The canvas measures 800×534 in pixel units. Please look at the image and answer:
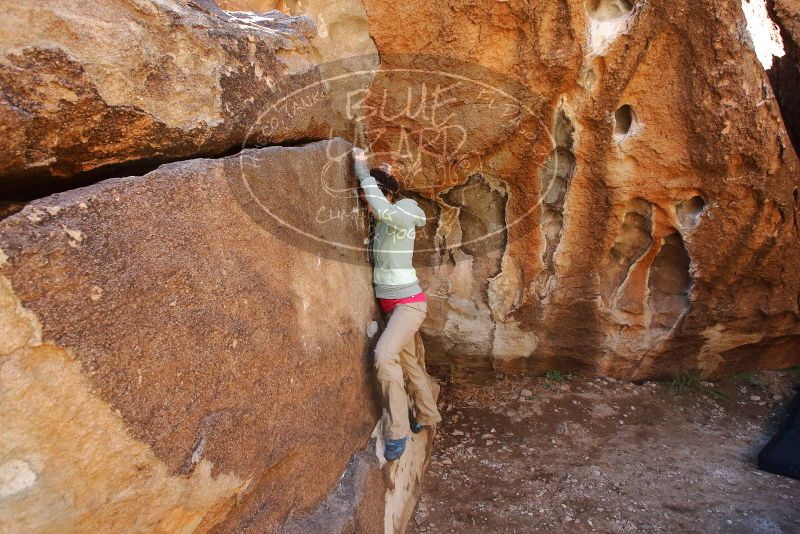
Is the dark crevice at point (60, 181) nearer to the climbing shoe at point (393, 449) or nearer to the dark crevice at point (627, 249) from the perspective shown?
the climbing shoe at point (393, 449)

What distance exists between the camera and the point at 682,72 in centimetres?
248

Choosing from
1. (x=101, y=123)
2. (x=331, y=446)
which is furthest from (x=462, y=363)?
(x=101, y=123)

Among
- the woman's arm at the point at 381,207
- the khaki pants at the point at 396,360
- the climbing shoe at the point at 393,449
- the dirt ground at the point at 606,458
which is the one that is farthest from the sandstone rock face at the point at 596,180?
the climbing shoe at the point at 393,449

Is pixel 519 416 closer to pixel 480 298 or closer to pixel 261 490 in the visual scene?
pixel 480 298

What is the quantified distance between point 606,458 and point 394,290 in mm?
1616

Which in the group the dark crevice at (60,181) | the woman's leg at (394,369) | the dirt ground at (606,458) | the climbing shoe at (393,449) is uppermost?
the dark crevice at (60,181)

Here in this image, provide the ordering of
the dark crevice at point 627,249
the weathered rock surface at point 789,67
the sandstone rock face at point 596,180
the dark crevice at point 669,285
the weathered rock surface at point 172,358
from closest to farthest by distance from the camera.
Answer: the weathered rock surface at point 172,358 → the sandstone rock face at point 596,180 → the weathered rock surface at point 789,67 → the dark crevice at point 627,249 → the dark crevice at point 669,285

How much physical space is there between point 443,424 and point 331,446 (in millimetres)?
1595

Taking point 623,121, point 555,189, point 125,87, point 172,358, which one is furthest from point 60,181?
point 623,121

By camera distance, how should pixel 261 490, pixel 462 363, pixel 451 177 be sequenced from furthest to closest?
pixel 462 363 → pixel 451 177 → pixel 261 490

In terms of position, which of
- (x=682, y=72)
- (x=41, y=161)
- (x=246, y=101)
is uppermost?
(x=682, y=72)

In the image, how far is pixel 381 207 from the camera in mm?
2193

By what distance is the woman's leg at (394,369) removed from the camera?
7.39ft

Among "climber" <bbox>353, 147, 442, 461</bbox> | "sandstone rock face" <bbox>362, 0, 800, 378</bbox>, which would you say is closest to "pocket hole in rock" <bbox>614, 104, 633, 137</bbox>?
"sandstone rock face" <bbox>362, 0, 800, 378</bbox>
